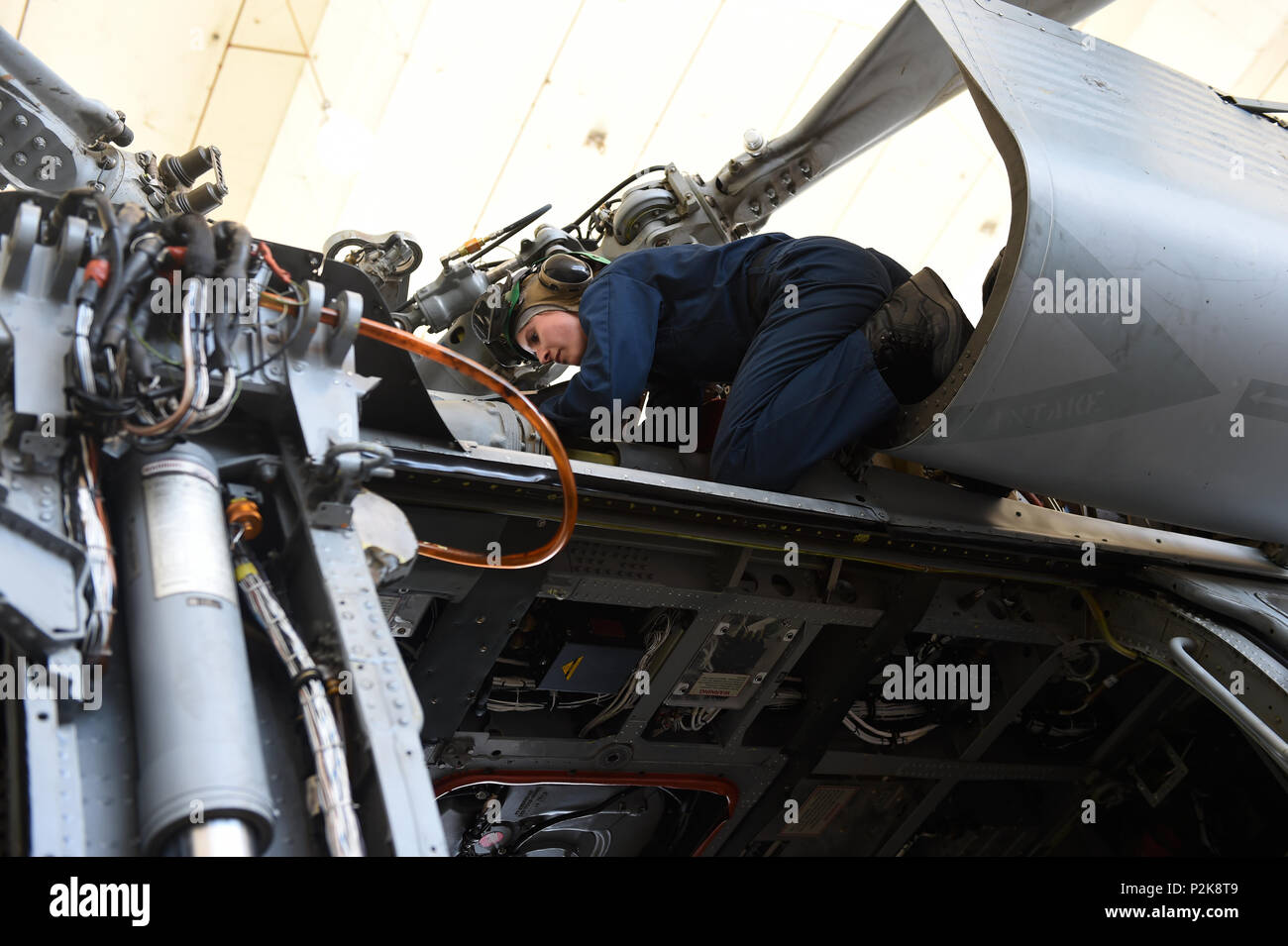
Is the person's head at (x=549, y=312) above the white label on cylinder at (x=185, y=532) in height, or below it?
above

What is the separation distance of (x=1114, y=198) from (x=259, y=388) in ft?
7.06

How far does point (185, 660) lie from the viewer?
1734 mm

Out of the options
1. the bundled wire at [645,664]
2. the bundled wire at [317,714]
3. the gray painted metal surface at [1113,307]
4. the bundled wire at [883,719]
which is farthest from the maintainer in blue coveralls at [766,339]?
the bundled wire at [317,714]

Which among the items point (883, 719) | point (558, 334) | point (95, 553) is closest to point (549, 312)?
point (558, 334)

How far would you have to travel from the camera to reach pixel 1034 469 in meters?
3.22

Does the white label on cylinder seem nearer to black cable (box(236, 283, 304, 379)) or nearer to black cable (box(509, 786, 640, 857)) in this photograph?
black cable (box(236, 283, 304, 379))

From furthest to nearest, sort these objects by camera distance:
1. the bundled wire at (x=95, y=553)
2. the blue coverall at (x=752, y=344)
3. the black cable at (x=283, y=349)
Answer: the blue coverall at (x=752, y=344)
the black cable at (x=283, y=349)
the bundled wire at (x=95, y=553)

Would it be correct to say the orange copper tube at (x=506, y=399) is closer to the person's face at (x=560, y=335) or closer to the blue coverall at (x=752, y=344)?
the blue coverall at (x=752, y=344)

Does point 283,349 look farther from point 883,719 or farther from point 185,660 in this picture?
point 883,719

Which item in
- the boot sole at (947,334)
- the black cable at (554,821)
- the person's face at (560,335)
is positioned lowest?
the black cable at (554,821)

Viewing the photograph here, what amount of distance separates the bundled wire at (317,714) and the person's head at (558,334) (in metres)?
1.67

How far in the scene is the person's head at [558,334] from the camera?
3.56 metres

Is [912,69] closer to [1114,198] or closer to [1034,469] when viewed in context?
[1114,198]

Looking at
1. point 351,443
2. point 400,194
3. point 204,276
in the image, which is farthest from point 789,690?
point 400,194
